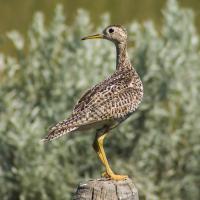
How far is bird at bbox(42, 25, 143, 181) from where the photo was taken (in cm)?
766

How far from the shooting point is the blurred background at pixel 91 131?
39.4ft

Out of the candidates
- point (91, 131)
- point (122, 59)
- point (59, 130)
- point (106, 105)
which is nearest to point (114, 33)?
point (122, 59)

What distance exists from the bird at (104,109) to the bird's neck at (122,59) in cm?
19

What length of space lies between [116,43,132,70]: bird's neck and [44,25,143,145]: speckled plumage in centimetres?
19

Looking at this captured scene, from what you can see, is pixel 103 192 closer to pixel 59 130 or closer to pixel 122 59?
pixel 59 130

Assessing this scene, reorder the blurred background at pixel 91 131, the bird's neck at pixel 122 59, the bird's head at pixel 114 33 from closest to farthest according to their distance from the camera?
the bird's neck at pixel 122 59 → the bird's head at pixel 114 33 → the blurred background at pixel 91 131

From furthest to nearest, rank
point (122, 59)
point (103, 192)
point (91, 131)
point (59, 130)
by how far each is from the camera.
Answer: point (91, 131) < point (122, 59) < point (59, 130) < point (103, 192)

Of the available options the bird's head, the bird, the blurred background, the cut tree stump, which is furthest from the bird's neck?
the blurred background

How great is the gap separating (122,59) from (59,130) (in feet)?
5.91

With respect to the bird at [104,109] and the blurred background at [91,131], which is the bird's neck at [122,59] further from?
the blurred background at [91,131]

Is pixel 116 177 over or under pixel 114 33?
under

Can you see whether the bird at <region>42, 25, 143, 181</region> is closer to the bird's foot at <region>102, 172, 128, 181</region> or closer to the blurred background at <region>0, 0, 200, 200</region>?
the bird's foot at <region>102, 172, 128, 181</region>

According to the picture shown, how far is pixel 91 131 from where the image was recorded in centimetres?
1224

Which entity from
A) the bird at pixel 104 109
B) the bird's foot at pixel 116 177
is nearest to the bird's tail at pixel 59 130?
the bird at pixel 104 109
